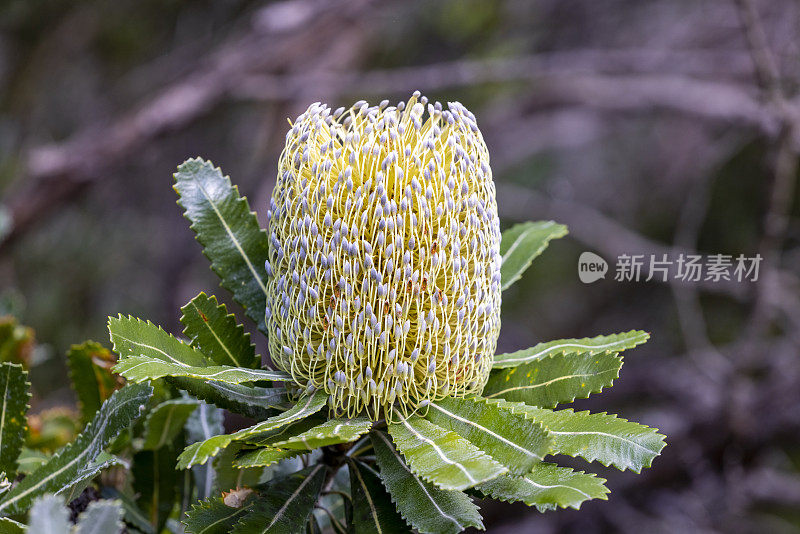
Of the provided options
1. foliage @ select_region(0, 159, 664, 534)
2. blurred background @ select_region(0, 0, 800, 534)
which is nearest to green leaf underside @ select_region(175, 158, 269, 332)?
foliage @ select_region(0, 159, 664, 534)

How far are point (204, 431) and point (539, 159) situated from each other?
5.14 meters

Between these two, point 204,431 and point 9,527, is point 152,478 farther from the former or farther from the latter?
point 9,527

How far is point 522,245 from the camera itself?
125cm

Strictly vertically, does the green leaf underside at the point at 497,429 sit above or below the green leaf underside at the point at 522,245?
below

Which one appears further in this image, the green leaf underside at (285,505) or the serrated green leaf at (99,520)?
the green leaf underside at (285,505)

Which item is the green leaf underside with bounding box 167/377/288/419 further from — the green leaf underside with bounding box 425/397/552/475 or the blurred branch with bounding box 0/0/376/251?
the blurred branch with bounding box 0/0/376/251

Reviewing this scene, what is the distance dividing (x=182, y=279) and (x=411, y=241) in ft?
12.4

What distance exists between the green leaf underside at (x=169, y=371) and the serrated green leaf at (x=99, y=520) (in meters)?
0.14

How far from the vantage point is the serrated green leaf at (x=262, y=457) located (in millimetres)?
790

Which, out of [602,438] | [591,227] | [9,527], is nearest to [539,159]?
[591,227]

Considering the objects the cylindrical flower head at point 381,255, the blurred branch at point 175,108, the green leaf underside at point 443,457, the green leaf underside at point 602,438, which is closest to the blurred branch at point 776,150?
the blurred branch at point 175,108

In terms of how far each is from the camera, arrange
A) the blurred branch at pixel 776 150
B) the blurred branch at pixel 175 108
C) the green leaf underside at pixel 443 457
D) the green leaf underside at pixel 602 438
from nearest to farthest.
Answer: the green leaf underside at pixel 443 457, the green leaf underside at pixel 602 438, the blurred branch at pixel 776 150, the blurred branch at pixel 175 108

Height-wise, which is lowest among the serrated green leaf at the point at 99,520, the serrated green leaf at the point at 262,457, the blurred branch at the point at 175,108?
the serrated green leaf at the point at 262,457

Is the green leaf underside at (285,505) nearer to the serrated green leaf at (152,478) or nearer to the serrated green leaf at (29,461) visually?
the serrated green leaf at (152,478)
